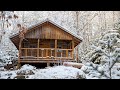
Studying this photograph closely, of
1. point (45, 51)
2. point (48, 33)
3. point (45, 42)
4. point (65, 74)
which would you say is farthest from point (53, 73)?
point (45, 42)

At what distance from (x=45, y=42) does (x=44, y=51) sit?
4.27ft

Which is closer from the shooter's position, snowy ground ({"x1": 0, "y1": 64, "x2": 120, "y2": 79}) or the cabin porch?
snowy ground ({"x1": 0, "y1": 64, "x2": 120, "y2": 79})

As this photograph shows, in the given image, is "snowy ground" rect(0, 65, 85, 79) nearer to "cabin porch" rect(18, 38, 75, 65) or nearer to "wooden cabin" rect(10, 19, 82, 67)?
"cabin porch" rect(18, 38, 75, 65)

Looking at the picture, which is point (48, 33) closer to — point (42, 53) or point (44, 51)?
point (44, 51)

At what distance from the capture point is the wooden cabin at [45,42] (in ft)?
58.9

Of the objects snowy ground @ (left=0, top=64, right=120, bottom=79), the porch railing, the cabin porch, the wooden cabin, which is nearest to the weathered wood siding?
the wooden cabin

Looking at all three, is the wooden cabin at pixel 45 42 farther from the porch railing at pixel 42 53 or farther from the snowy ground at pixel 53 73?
the snowy ground at pixel 53 73

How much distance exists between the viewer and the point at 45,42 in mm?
19891

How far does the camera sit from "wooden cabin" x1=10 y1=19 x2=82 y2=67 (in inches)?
706

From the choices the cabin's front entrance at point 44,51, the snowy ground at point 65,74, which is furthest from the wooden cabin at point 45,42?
the snowy ground at point 65,74
